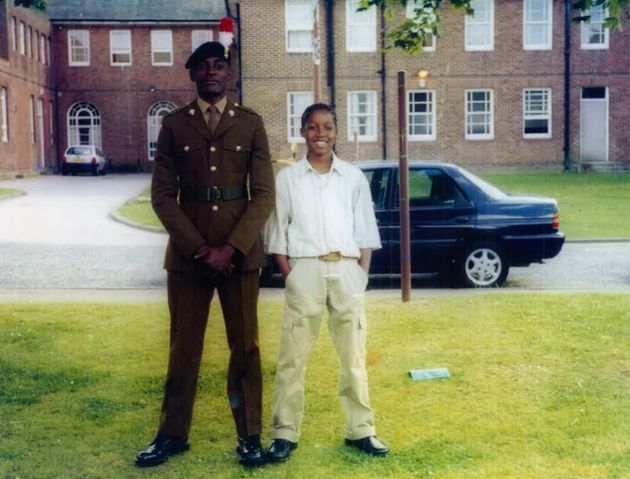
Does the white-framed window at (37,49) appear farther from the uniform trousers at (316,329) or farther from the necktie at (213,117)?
the uniform trousers at (316,329)

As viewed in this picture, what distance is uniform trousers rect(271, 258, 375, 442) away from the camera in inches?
190

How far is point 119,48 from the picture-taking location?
4903 cm

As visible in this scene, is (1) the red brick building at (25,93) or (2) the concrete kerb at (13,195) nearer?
(2) the concrete kerb at (13,195)

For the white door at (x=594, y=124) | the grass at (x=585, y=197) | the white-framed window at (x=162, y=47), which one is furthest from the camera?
the white-framed window at (x=162, y=47)

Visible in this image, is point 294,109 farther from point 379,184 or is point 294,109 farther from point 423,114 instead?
point 379,184

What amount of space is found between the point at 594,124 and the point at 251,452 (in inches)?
1293

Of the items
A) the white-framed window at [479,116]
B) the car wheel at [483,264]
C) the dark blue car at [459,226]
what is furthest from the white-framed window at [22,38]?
the car wheel at [483,264]

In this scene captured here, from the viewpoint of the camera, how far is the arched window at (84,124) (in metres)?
48.6

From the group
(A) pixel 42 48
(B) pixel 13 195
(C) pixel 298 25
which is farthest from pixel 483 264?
(A) pixel 42 48

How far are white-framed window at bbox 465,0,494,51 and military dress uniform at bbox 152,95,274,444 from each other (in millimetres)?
30959

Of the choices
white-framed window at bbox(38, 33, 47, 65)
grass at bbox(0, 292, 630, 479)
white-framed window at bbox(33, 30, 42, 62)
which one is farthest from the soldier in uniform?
white-framed window at bbox(38, 33, 47, 65)

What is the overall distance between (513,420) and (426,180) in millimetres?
6385

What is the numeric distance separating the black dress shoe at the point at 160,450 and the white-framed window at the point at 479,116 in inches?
1212

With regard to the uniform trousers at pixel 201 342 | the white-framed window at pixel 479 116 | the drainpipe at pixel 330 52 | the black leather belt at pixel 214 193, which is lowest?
the uniform trousers at pixel 201 342
